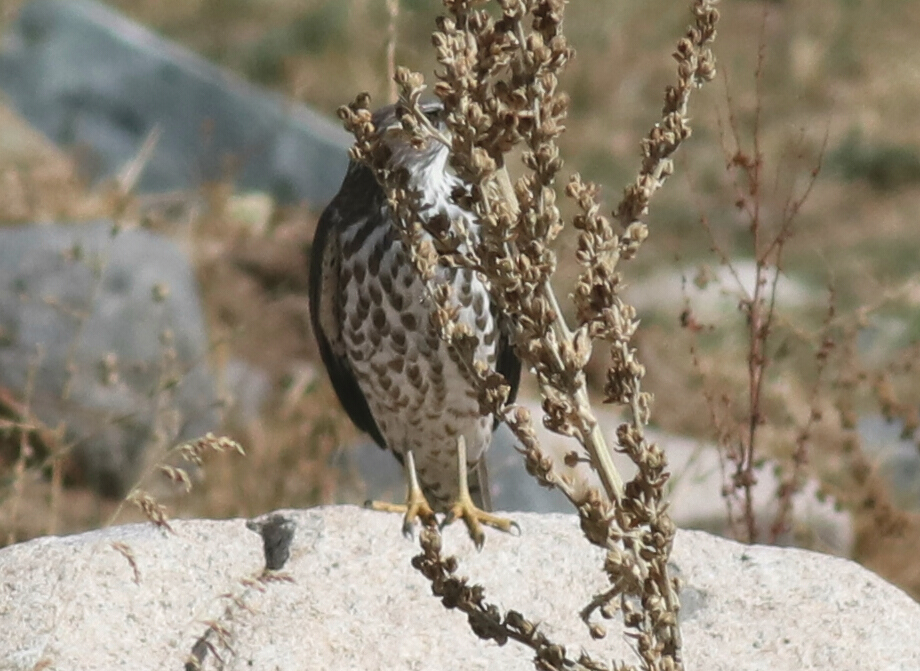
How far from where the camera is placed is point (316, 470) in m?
5.41

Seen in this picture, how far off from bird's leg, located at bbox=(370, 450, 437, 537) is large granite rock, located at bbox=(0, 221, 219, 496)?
1797 millimetres

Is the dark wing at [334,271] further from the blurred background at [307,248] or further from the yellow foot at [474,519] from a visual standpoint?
the yellow foot at [474,519]

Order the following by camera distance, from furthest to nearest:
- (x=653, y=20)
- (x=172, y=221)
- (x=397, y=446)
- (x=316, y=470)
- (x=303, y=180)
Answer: (x=653, y=20)
(x=303, y=180)
(x=172, y=221)
(x=316, y=470)
(x=397, y=446)

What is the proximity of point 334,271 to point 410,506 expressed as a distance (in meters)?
0.68

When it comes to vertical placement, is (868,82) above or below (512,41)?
above

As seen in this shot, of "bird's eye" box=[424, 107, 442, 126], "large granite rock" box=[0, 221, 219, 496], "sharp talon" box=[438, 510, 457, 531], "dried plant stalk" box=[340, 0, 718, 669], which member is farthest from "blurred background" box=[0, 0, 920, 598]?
"dried plant stalk" box=[340, 0, 718, 669]

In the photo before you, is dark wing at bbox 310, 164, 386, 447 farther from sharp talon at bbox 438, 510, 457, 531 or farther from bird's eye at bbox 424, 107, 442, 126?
sharp talon at bbox 438, 510, 457, 531

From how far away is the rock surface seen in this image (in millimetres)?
3252

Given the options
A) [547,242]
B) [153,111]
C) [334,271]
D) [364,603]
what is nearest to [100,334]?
[334,271]

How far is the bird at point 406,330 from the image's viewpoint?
434 centimetres

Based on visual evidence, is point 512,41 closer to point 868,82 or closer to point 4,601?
point 4,601

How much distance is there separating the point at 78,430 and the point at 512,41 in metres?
4.21

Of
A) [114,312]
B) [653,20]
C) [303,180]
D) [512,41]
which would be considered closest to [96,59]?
[303,180]

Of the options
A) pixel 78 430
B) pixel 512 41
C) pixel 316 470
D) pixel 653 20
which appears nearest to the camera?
pixel 512 41
